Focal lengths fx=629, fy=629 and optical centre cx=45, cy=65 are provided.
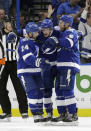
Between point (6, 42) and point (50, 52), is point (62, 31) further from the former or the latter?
point (6, 42)

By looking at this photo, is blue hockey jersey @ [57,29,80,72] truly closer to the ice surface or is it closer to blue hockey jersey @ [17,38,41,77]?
blue hockey jersey @ [17,38,41,77]

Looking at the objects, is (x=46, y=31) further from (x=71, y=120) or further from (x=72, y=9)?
(x=72, y=9)

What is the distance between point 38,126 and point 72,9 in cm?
291

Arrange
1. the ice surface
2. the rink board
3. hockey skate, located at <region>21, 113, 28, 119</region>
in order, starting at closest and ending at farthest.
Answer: the ice surface → hockey skate, located at <region>21, 113, 28, 119</region> → the rink board

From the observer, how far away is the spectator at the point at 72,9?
32.2 feet

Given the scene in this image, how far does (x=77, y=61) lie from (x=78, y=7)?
8.10ft

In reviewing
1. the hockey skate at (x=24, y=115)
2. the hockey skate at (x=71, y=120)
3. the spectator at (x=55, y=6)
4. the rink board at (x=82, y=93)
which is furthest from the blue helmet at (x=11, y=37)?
the spectator at (x=55, y=6)

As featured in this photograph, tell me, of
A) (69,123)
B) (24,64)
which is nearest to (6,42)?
(24,64)

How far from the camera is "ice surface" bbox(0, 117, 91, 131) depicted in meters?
7.14

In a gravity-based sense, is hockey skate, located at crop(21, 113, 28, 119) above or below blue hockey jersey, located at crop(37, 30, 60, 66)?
below

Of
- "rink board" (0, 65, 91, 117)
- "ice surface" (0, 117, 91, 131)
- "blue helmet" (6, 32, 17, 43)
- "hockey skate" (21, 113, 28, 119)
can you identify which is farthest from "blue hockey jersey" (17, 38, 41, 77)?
"rink board" (0, 65, 91, 117)

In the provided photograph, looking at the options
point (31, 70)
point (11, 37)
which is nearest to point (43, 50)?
point (31, 70)

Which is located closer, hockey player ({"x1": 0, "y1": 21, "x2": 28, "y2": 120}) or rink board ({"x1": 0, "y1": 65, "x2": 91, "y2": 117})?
hockey player ({"x1": 0, "y1": 21, "x2": 28, "y2": 120})

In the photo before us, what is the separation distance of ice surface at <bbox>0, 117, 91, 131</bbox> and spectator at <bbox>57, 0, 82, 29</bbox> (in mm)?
1773
